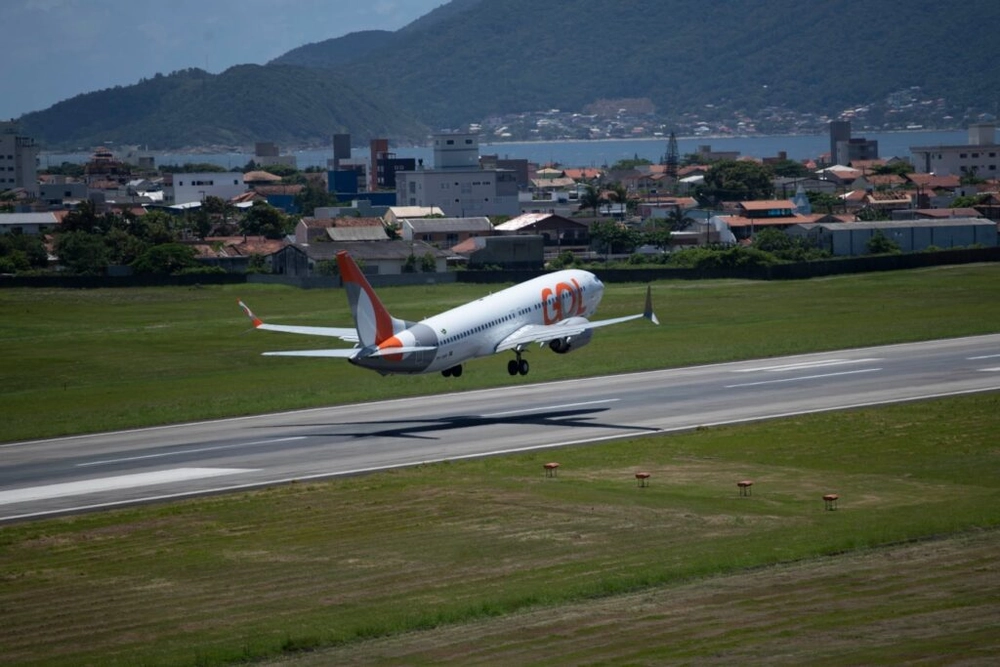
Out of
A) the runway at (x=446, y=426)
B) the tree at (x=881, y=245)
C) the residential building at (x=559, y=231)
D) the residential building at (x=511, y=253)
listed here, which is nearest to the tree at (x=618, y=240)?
the residential building at (x=559, y=231)

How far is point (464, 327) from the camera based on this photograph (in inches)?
2739

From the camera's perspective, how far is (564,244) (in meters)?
192

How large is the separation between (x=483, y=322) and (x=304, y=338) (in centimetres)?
3684

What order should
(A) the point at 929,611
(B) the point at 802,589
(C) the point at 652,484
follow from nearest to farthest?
1. (A) the point at 929,611
2. (B) the point at 802,589
3. (C) the point at 652,484

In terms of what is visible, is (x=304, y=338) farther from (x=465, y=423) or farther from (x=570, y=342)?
(x=465, y=423)

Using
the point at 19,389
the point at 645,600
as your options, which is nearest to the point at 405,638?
the point at 645,600

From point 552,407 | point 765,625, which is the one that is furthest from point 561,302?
point 765,625

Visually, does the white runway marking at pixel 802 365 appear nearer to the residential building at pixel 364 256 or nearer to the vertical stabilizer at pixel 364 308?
the vertical stabilizer at pixel 364 308

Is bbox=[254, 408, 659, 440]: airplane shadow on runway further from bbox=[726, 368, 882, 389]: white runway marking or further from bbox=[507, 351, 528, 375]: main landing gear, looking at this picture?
bbox=[726, 368, 882, 389]: white runway marking

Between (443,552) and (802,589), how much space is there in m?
10.8

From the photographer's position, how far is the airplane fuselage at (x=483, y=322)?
213 feet

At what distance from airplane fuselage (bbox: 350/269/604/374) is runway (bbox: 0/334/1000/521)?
302cm

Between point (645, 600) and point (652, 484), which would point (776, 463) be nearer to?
point (652, 484)

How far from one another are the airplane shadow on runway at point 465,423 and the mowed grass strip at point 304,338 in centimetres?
865
